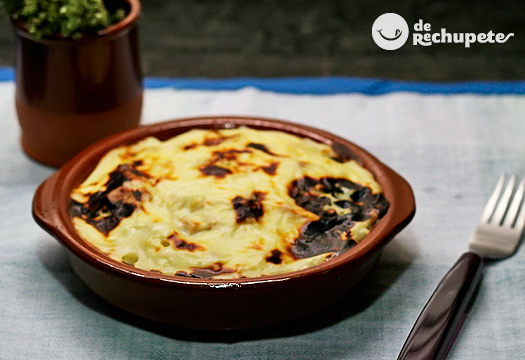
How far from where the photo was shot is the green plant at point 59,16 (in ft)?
6.73

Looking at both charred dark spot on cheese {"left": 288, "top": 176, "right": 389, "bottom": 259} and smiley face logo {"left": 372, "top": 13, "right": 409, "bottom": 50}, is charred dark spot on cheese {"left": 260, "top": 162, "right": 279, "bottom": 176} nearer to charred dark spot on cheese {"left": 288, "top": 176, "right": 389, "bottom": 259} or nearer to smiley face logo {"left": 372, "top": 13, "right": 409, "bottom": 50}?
charred dark spot on cheese {"left": 288, "top": 176, "right": 389, "bottom": 259}

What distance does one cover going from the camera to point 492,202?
79.3 inches

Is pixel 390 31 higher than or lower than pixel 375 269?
higher

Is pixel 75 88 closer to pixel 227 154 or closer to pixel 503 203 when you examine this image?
pixel 227 154

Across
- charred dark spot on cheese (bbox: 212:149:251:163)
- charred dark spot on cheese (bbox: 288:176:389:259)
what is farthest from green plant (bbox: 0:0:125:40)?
charred dark spot on cheese (bbox: 288:176:389:259)

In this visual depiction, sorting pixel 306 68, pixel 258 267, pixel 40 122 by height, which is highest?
pixel 258 267

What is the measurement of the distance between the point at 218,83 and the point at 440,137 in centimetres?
78

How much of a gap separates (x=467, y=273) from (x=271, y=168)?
0.50 m

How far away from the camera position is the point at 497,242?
1909mm

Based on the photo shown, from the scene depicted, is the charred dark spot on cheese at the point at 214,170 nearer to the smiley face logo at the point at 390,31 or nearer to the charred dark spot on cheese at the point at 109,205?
the charred dark spot on cheese at the point at 109,205

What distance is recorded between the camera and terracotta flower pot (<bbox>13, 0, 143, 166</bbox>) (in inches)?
83.4

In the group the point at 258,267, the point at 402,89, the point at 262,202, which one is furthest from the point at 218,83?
the point at 258,267

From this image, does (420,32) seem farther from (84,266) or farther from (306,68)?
(84,266)

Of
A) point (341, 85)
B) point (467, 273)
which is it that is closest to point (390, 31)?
point (341, 85)
